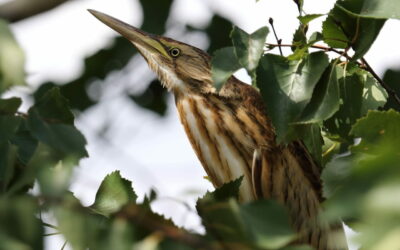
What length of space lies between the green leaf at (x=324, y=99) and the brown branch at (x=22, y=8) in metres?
1.00

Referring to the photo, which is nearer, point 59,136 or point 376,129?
point 59,136

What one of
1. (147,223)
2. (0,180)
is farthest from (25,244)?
(0,180)

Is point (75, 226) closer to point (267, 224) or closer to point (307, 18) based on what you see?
point (267, 224)

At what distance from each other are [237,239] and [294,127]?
3.40ft

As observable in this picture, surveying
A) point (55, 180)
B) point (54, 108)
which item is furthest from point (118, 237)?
point (54, 108)

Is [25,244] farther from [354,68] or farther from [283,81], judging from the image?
[354,68]

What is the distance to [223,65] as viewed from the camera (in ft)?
9.51

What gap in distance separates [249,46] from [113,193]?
65 centimetres

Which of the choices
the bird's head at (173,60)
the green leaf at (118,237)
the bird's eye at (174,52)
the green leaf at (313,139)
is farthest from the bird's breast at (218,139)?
the green leaf at (118,237)

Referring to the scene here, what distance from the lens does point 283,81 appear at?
10.1 feet

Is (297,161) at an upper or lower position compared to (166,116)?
upper

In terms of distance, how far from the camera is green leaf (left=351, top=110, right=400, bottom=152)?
2.69 m

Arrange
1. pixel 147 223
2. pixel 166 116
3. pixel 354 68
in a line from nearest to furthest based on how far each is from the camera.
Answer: pixel 147 223
pixel 354 68
pixel 166 116

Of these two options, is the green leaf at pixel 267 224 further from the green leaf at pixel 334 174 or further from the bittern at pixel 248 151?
the bittern at pixel 248 151
